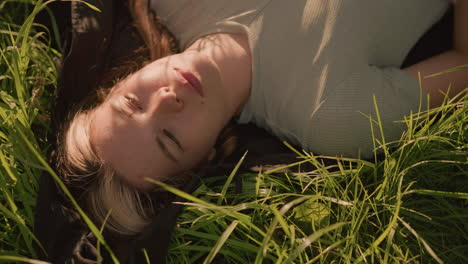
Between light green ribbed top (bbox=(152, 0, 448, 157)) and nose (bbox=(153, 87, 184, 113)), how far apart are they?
0.36m

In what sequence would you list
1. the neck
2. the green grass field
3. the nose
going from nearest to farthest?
the green grass field < the nose < the neck

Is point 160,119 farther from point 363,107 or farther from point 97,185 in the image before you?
point 363,107

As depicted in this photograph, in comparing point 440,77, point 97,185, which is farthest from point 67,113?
point 440,77

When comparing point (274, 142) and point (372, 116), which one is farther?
point (274, 142)

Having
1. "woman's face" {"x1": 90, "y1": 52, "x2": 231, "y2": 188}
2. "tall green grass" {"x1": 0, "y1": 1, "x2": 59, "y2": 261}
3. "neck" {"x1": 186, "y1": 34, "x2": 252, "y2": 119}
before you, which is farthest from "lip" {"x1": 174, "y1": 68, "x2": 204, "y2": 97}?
"tall green grass" {"x1": 0, "y1": 1, "x2": 59, "y2": 261}

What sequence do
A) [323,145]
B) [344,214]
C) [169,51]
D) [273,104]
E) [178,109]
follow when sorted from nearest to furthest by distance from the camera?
[344,214]
[178,109]
[323,145]
[273,104]
[169,51]

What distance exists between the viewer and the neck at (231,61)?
5.16 ft

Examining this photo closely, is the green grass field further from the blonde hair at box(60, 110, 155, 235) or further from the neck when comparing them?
the neck

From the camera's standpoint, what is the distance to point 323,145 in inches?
60.4

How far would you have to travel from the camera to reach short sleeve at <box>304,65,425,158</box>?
4.79 ft

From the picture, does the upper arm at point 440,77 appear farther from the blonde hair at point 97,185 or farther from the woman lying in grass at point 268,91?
the blonde hair at point 97,185

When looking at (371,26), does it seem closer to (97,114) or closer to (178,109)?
(178,109)

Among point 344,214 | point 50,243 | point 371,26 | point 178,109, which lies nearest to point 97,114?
point 178,109

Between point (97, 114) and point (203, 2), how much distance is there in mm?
649
